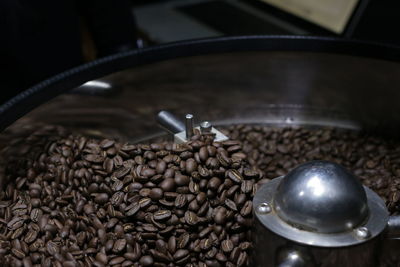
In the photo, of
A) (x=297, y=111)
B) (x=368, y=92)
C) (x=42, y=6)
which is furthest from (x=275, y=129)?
(x=42, y=6)

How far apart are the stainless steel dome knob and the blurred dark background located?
72 cm

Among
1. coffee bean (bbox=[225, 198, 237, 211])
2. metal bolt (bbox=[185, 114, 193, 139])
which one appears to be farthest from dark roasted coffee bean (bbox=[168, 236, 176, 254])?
metal bolt (bbox=[185, 114, 193, 139])

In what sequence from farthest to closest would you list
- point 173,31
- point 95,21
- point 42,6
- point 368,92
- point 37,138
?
point 173,31 < point 95,21 < point 42,6 < point 368,92 < point 37,138

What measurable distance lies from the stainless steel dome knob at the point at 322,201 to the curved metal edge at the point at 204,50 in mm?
549

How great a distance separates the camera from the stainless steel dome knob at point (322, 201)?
0.69 m

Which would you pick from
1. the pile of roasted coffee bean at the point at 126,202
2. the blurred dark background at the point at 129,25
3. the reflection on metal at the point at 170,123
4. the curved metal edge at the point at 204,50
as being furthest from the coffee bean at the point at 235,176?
the blurred dark background at the point at 129,25

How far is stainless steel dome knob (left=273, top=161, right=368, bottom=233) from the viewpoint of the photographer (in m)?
0.69

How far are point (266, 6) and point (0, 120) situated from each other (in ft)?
3.54

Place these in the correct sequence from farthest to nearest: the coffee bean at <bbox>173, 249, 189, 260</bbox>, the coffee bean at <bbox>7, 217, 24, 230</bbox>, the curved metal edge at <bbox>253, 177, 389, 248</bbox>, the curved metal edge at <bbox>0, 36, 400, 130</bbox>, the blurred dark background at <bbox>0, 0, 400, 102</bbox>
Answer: the blurred dark background at <bbox>0, 0, 400, 102</bbox> → the curved metal edge at <bbox>0, 36, 400, 130</bbox> → the coffee bean at <bbox>7, 217, 24, 230</bbox> → the coffee bean at <bbox>173, 249, 189, 260</bbox> → the curved metal edge at <bbox>253, 177, 389, 248</bbox>

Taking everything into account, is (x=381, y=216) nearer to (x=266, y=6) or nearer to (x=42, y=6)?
(x=266, y=6)

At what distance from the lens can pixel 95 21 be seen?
203 centimetres

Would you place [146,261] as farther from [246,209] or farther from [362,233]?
[362,233]

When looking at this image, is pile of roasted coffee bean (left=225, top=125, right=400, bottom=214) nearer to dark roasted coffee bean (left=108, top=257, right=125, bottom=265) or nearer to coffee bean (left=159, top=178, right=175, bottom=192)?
coffee bean (left=159, top=178, right=175, bottom=192)

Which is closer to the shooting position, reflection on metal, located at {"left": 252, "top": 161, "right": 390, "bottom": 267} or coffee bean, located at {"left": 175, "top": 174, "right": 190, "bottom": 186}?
reflection on metal, located at {"left": 252, "top": 161, "right": 390, "bottom": 267}
